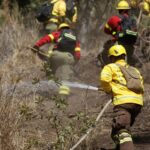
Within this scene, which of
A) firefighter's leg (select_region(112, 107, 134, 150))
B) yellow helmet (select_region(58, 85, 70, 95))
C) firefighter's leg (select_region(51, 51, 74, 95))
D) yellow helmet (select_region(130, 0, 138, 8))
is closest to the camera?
firefighter's leg (select_region(112, 107, 134, 150))

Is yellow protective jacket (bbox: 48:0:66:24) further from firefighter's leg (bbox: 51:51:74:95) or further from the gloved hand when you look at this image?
firefighter's leg (bbox: 51:51:74:95)

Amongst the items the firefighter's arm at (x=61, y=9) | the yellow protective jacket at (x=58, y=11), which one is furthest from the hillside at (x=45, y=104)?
the firefighter's arm at (x=61, y=9)

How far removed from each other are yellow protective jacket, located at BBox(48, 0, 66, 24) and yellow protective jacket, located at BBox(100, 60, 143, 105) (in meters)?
6.71

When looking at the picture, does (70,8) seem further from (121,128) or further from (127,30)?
(121,128)

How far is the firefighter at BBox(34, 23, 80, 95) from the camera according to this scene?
13086mm

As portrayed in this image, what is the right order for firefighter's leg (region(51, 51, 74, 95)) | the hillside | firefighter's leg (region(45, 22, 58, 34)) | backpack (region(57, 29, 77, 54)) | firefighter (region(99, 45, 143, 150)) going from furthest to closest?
firefighter's leg (region(45, 22, 58, 34)) < firefighter's leg (region(51, 51, 74, 95)) < backpack (region(57, 29, 77, 54)) < firefighter (region(99, 45, 143, 150)) < the hillside

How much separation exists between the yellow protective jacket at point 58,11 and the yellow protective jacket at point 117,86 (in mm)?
6711

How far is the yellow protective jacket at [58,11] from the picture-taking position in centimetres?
1516

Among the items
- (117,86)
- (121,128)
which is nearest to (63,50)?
(117,86)

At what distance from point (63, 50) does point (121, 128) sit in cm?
509

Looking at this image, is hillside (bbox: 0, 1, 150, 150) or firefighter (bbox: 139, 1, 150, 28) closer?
hillside (bbox: 0, 1, 150, 150)

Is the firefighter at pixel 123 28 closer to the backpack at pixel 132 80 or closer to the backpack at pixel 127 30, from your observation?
the backpack at pixel 127 30

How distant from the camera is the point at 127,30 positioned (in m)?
13.4

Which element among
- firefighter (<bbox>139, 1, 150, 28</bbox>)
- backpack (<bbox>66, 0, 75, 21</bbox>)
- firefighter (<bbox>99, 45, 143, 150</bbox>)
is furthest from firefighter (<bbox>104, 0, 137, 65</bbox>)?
firefighter (<bbox>99, 45, 143, 150</bbox>)
